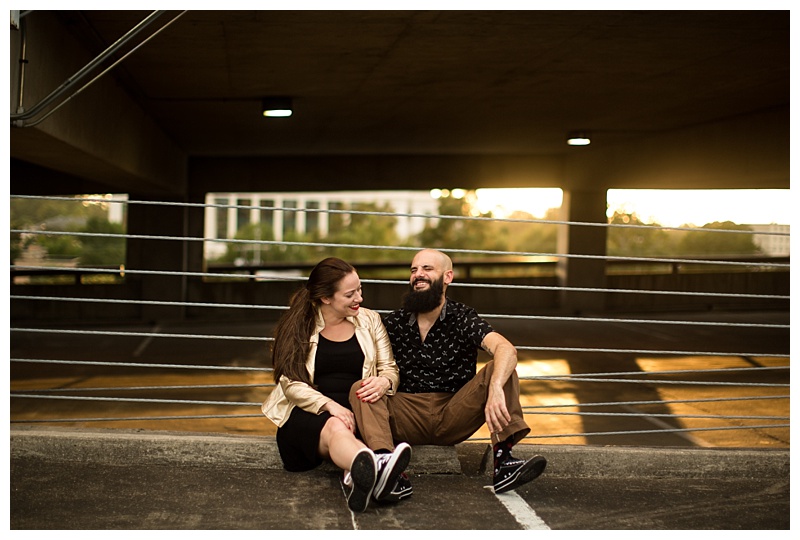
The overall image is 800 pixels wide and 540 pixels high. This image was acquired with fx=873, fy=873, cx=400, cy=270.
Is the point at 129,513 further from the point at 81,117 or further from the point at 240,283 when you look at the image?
the point at 240,283

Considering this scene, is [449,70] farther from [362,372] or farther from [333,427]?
[333,427]

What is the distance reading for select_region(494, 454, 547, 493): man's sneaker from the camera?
305 cm

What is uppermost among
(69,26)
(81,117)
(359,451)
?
(69,26)

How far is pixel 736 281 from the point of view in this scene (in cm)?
1709

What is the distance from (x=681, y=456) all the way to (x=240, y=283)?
1226 cm

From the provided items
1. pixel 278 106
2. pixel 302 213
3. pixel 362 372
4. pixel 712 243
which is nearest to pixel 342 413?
pixel 362 372

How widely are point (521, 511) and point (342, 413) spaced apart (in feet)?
2.35

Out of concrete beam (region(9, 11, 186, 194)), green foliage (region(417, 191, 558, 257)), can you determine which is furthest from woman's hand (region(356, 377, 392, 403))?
green foliage (region(417, 191, 558, 257))

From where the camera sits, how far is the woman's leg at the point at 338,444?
9.62 feet

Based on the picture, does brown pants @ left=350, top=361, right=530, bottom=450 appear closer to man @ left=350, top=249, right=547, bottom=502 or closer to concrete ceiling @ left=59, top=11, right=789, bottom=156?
man @ left=350, top=249, right=547, bottom=502

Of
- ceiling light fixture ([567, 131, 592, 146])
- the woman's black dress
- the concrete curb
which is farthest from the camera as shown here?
ceiling light fixture ([567, 131, 592, 146])

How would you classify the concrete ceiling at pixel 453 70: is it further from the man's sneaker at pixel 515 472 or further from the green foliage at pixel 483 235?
the green foliage at pixel 483 235

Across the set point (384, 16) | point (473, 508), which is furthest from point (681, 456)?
point (384, 16)

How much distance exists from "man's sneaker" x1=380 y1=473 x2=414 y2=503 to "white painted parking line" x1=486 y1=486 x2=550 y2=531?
336 mm
